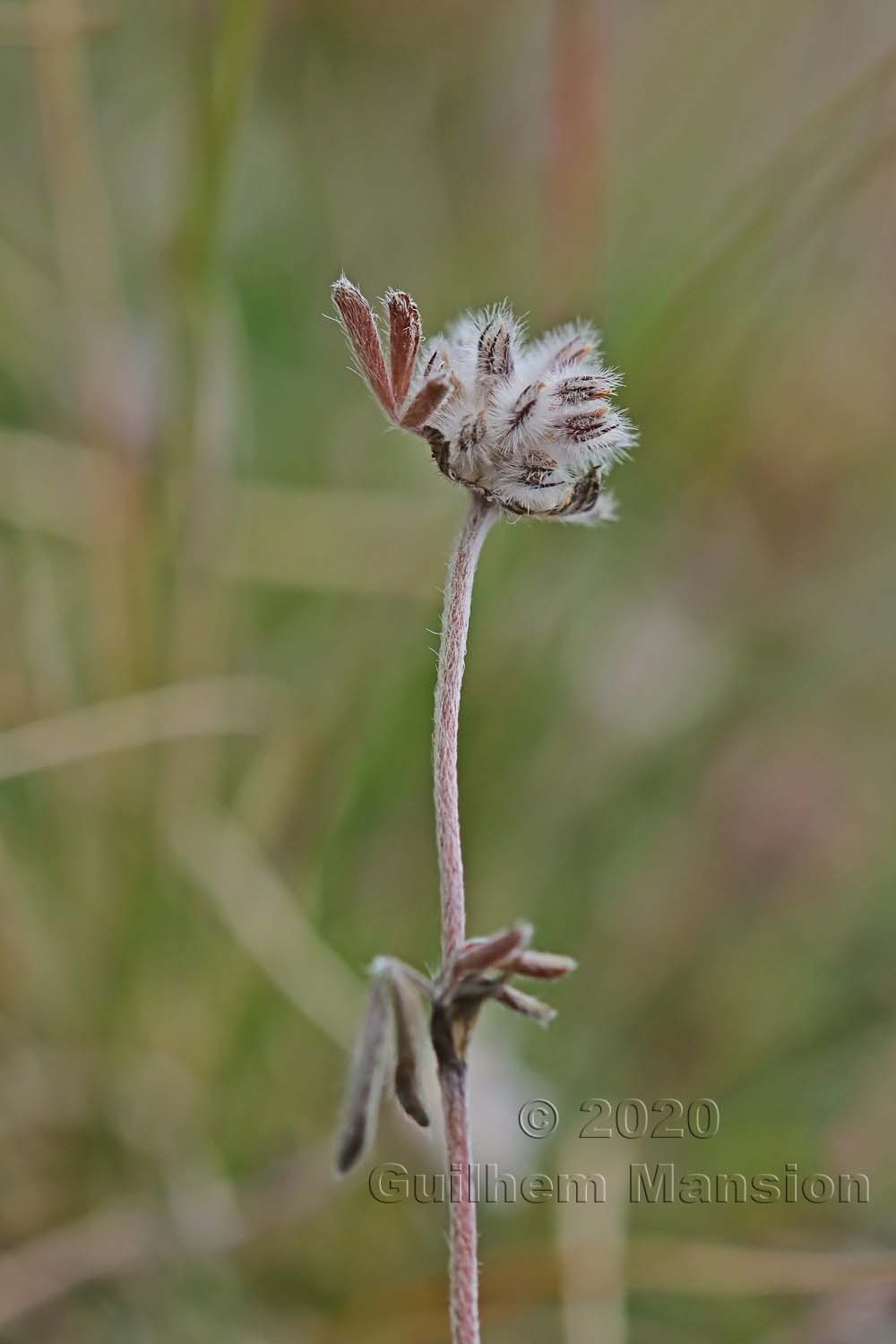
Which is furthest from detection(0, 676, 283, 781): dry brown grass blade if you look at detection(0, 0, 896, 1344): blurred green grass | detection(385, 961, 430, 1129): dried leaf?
detection(385, 961, 430, 1129): dried leaf

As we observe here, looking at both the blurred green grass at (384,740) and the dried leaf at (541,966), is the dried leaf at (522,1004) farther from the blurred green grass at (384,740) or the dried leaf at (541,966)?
the blurred green grass at (384,740)

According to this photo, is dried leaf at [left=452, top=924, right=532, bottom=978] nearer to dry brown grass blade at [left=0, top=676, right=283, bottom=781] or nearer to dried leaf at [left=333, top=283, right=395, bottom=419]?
dried leaf at [left=333, top=283, right=395, bottom=419]

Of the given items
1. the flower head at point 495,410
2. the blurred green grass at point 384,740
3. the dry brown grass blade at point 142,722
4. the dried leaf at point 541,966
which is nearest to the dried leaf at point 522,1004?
the dried leaf at point 541,966

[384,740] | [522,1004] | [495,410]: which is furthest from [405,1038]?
[384,740]

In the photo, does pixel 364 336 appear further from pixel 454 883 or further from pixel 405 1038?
pixel 405 1038

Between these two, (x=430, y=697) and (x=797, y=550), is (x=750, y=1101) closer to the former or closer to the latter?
(x=430, y=697)

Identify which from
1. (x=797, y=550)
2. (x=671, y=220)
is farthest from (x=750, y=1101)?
(x=671, y=220)
